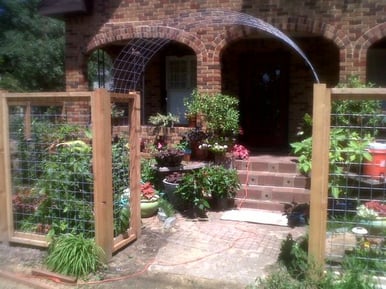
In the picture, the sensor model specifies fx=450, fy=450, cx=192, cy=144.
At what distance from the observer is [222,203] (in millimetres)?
7031

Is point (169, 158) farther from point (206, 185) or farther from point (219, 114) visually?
point (219, 114)

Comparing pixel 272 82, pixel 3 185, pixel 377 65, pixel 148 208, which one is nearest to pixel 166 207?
A: pixel 148 208

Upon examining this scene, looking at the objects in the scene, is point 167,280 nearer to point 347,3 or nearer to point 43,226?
point 43,226

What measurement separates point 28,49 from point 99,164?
16.7m

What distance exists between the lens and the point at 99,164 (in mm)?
4691

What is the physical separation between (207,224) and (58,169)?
90.4 inches

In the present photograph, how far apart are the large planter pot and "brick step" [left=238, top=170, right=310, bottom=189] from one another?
69.9 inches

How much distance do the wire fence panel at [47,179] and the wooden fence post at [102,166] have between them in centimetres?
24

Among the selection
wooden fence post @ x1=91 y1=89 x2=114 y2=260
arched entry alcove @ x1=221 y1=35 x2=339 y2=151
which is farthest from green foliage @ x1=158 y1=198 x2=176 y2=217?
arched entry alcove @ x1=221 y1=35 x2=339 y2=151

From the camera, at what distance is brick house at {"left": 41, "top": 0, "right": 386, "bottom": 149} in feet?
26.2

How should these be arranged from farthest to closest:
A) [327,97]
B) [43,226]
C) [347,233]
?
[43,226] → [347,233] → [327,97]

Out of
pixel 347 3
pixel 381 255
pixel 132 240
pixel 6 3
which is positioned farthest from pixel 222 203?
pixel 6 3

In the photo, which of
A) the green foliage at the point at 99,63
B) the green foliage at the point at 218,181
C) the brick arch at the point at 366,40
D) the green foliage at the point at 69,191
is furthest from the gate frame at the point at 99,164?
the green foliage at the point at 99,63

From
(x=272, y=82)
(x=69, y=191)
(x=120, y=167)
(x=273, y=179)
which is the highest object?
(x=272, y=82)
